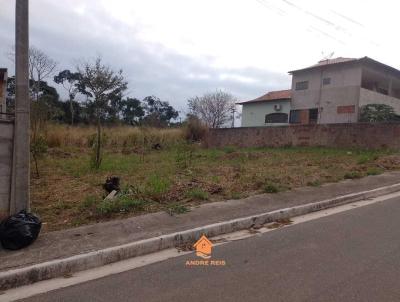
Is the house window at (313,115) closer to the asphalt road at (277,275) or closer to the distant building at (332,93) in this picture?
the distant building at (332,93)

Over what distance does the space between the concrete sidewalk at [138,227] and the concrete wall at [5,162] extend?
935 millimetres

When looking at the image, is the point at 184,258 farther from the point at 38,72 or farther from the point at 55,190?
the point at 38,72

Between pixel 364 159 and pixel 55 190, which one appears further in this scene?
pixel 364 159

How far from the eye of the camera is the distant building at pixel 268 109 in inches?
1293

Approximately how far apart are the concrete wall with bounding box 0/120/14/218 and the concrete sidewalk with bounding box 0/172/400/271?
0.93m

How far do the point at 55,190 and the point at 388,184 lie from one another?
770 centimetres

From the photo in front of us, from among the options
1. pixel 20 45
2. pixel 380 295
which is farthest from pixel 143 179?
pixel 380 295

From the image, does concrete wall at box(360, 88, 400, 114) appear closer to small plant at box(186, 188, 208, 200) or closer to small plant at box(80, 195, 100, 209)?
small plant at box(186, 188, 208, 200)

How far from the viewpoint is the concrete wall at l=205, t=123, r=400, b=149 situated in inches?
691

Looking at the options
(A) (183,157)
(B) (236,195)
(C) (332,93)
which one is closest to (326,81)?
(C) (332,93)

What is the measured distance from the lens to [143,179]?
931cm

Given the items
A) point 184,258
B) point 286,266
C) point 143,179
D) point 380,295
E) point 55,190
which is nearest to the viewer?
point 380,295

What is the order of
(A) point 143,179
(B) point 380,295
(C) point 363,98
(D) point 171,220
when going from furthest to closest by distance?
(C) point 363,98 → (A) point 143,179 → (D) point 171,220 → (B) point 380,295

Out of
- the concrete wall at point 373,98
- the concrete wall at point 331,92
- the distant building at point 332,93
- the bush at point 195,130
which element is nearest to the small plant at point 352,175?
the bush at point 195,130
